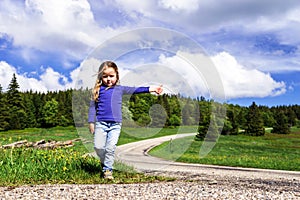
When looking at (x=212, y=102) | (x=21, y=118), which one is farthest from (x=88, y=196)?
(x=21, y=118)

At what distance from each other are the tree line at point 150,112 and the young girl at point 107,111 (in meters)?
0.96

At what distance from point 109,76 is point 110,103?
20.5 inches

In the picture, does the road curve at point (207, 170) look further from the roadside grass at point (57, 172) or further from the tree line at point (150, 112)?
the roadside grass at point (57, 172)

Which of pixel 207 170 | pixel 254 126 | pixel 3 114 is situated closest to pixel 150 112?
pixel 207 170

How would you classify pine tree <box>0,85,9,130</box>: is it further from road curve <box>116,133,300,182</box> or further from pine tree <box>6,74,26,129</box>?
road curve <box>116,133,300,182</box>

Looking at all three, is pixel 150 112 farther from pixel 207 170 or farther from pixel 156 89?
pixel 207 170

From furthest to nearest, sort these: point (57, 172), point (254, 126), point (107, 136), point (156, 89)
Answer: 1. point (254, 126)
2. point (57, 172)
3. point (107, 136)
4. point (156, 89)

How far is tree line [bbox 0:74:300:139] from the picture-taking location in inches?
367

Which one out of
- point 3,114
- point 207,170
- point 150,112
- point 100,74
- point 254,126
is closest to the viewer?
point 100,74

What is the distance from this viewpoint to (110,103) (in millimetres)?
7621

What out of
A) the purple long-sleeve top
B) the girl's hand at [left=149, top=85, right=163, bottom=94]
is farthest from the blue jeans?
the girl's hand at [left=149, top=85, right=163, bottom=94]

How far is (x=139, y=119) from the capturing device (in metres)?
9.68

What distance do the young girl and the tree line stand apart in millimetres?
957

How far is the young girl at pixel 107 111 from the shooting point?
762cm
